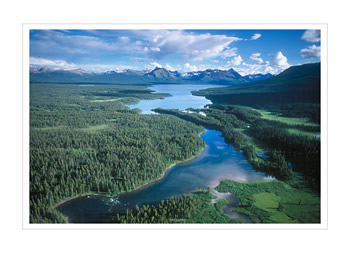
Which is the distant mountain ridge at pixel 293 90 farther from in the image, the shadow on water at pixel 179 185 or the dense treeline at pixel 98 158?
the dense treeline at pixel 98 158

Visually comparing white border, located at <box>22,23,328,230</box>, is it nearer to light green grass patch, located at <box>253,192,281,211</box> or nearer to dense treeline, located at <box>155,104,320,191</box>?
light green grass patch, located at <box>253,192,281,211</box>

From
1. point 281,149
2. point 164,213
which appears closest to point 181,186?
point 164,213

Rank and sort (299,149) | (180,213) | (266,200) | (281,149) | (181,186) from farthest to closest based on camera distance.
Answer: (281,149)
(299,149)
(181,186)
(266,200)
(180,213)

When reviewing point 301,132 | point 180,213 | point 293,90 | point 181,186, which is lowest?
point 180,213

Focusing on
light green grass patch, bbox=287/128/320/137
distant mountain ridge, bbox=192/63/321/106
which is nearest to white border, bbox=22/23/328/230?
distant mountain ridge, bbox=192/63/321/106

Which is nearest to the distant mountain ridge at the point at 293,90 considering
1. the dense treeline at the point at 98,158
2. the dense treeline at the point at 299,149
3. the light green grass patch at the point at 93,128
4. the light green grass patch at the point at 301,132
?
the light green grass patch at the point at 301,132
